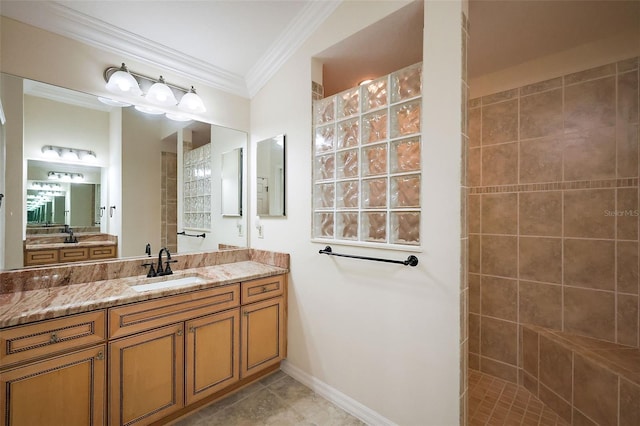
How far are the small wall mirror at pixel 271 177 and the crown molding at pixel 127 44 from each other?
630mm

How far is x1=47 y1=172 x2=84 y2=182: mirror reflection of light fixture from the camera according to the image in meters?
1.66

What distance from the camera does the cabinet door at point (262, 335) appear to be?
192 cm

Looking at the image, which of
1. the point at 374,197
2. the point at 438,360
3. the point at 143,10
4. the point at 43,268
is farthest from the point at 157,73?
the point at 438,360

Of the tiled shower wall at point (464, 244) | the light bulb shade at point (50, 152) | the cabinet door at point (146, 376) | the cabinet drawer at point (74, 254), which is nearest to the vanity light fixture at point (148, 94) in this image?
the light bulb shade at point (50, 152)

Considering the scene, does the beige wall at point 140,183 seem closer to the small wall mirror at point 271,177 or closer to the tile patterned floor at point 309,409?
the small wall mirror at point 271,177

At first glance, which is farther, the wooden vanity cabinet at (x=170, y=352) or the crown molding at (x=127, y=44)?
the crown molding at (x=127, y=44)

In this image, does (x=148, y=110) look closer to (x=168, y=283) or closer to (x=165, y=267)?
(x=165, y=267)

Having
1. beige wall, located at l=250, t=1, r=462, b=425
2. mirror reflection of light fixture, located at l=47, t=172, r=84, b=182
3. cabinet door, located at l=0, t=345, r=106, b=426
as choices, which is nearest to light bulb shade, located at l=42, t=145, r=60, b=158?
mirror reflection of light fixture, located at l=47, t=172, r=84, b=182

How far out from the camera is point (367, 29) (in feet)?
5.41

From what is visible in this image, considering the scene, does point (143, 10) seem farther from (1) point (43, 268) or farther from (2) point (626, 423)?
(2) point (626, 423)

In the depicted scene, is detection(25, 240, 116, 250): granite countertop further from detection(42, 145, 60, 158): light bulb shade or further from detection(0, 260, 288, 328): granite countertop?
detection(42, 145, 60, 158): light bulb shade

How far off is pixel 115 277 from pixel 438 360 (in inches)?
80.9

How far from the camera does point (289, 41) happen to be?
2053 mm

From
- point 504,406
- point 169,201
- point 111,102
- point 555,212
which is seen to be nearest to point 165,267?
point 169,201
